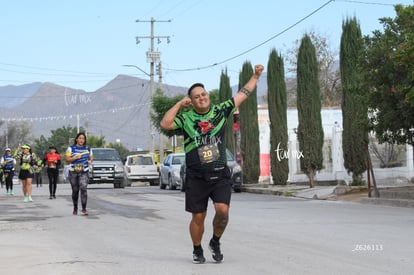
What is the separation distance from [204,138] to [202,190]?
57 cm

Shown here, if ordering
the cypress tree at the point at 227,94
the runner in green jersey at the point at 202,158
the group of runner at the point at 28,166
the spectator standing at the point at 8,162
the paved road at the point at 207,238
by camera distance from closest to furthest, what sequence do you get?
1. the paved road at the point at 207,238
2. the runner in green jersey at the point at 202,158
3. the group of runner at the point at 28,166
4. the spectator standing at the point at 8,162
5. the cypress tree at the point at 227,94

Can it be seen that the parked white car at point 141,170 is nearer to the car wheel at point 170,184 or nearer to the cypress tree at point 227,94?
the cypress tree at point 227,94

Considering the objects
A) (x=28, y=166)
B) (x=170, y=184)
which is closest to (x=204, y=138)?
(x=28, y=166)

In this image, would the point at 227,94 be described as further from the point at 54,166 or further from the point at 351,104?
the point at 54,166

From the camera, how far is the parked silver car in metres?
33.8

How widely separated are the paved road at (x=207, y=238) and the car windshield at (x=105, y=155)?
19.0 meters

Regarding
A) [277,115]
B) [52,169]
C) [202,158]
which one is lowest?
[202,158]

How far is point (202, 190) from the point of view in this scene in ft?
29.7

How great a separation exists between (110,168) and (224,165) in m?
28.6

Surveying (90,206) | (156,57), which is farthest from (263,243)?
(156,57)

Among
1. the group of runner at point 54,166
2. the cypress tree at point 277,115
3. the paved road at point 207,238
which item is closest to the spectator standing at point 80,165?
the group of runner at point 54,166

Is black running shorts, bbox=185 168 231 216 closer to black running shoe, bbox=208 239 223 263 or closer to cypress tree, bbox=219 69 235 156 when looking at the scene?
black running shoe, bbox=208 239 223 263

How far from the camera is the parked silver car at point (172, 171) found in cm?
3378

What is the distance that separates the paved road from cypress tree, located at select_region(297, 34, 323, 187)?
→ 1092 centimetres
